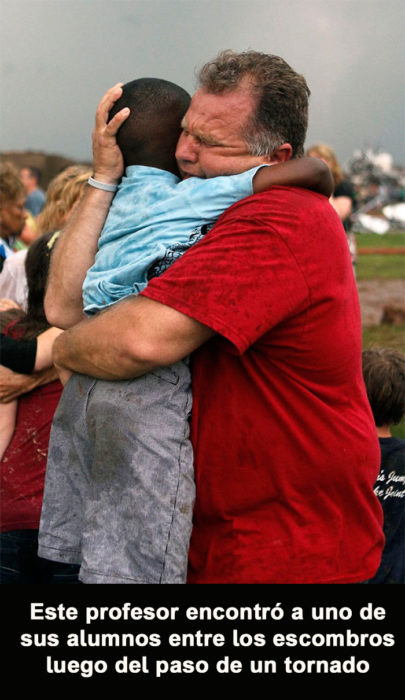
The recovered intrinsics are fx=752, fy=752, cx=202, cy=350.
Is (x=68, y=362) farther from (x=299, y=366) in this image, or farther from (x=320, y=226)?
(x=320, y=226)

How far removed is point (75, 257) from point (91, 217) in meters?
0.13

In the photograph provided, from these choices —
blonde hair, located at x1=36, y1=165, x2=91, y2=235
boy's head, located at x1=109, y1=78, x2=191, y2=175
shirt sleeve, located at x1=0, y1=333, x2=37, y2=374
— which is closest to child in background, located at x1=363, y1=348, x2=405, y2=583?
shirt sleeve, located at x1=0, y1=333, x2=37, y2=374

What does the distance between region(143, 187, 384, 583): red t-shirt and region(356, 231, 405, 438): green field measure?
4.39 metres

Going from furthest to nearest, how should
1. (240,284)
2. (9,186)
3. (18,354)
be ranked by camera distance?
(9,186), (18,354), (240,284)

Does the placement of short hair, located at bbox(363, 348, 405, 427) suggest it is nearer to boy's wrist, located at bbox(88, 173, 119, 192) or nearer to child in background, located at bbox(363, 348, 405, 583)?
child in background, located at bbox(363, 348, 405, 583)

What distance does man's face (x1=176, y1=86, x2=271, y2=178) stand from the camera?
6.99 feet

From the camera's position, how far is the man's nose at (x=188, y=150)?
2.18 metres

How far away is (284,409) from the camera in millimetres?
2059

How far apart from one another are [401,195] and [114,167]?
48.3m

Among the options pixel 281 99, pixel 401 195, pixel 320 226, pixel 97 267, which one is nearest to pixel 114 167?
pixel 97 267

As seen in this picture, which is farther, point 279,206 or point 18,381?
point 18,381

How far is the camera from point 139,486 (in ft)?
6.60

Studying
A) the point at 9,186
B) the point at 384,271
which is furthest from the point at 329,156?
the point at 384,271

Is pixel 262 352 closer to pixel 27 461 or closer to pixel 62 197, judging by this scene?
pixel 27 461
